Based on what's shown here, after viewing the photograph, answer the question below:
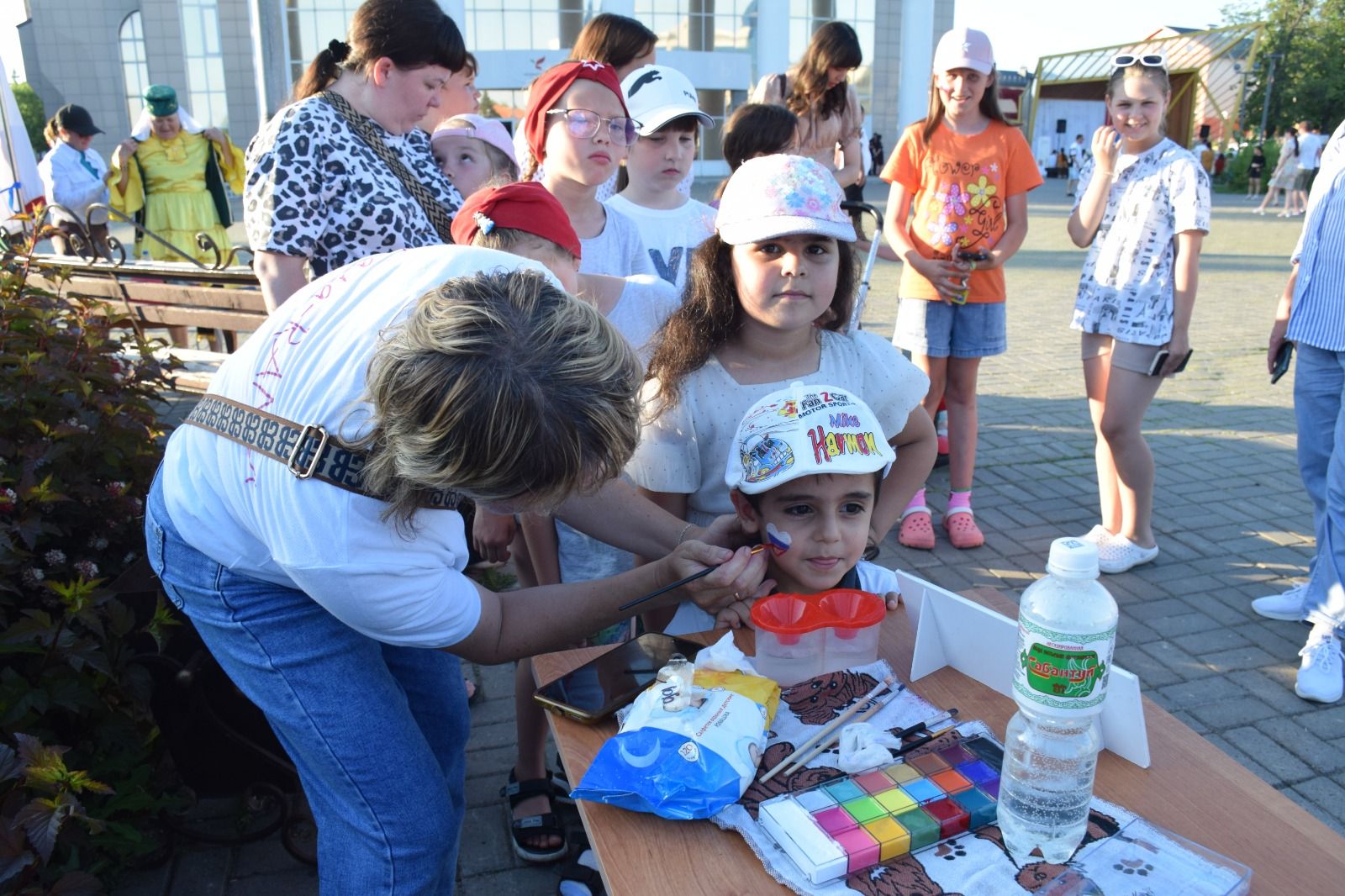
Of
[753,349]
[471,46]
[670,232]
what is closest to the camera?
[753,349]

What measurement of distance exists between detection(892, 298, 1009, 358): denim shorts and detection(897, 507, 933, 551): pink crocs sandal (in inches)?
29.0

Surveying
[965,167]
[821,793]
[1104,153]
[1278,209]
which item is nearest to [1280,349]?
[1104,153]

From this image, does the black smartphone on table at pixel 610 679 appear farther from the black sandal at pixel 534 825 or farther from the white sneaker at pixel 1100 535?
the white sneaker at pixel 1100 535

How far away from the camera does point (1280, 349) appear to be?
3.71 meters

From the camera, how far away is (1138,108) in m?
3.75

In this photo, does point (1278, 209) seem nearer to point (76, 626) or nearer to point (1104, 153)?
point (1104, 153)

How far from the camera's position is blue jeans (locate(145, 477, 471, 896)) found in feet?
5.53

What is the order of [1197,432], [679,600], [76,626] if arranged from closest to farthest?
1. [679,600]
2. [76,626]
3. [1197,432]

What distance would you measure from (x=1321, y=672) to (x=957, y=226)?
219 centimetres

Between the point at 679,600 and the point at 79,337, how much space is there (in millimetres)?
2053

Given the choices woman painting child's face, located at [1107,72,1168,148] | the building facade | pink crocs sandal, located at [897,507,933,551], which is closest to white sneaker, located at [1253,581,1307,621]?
pink crocs sandal, located at [897,507,933,551]

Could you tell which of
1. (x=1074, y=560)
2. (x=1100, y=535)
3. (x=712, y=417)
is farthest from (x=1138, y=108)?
(x=1074, y=560)

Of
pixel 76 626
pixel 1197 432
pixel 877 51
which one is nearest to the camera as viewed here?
pixel 76 626

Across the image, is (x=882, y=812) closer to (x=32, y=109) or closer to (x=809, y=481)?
(x=809, y=481)
